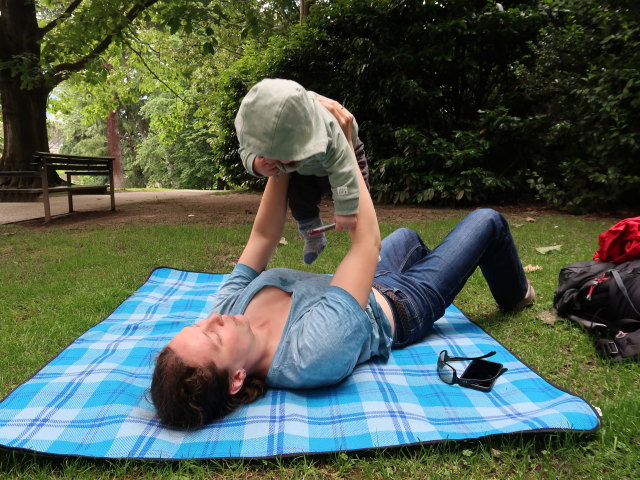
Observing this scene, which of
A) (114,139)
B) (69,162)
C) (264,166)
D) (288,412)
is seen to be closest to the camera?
(288,412)

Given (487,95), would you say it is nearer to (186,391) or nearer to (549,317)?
(549,317)

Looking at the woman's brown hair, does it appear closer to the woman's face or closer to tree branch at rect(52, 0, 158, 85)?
the woman's face

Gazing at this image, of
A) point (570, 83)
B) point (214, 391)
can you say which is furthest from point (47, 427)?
point (570, 83)

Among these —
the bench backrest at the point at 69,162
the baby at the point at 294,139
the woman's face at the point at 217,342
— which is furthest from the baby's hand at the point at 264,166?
the bench backrest at the point at 69,162

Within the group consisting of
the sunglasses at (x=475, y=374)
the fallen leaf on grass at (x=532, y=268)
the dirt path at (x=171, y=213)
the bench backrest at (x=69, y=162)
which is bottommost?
the dirt path at (x=171, y=213)

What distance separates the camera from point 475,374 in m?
2.35

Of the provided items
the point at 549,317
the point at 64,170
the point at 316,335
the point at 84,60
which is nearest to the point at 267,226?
the point at 316,335

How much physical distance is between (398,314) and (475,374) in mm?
503

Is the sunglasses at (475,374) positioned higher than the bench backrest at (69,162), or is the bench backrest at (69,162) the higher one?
the bench backrest at (69,162)

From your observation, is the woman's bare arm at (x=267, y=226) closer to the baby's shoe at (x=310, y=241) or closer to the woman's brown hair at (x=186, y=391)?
the baby's shoe at (x=310, y=241)

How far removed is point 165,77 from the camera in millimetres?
14234

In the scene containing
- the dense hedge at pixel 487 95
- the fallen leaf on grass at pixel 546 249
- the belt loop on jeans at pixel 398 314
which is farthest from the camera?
the dense hedge at pixel 487 95

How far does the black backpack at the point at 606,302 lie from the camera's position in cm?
260

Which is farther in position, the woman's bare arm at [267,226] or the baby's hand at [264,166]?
the woman's bare arm at [267,226]
